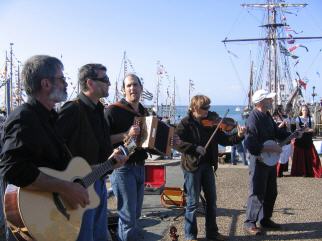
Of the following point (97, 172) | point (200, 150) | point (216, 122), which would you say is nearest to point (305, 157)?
point (216, 122)

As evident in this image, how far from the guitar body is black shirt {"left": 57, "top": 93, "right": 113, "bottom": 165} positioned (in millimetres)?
554

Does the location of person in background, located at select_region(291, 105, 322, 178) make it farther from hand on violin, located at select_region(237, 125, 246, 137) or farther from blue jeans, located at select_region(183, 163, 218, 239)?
blue jeans, located at select_region(183, 163, 218, 239)

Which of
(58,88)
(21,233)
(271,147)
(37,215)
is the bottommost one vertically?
(21,233)

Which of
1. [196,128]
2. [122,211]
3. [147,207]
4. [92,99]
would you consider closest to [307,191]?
[147,207]

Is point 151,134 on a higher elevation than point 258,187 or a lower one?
higher

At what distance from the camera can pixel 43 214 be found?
279 cm

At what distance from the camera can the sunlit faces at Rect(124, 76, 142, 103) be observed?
4.68 metres

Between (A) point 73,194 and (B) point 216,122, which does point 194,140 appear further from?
(A) point 73,194

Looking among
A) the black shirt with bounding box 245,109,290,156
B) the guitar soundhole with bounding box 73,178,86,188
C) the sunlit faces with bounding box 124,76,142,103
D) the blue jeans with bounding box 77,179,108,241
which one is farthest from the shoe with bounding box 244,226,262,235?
the guitar soundhole with bounding box 73,178,86,188

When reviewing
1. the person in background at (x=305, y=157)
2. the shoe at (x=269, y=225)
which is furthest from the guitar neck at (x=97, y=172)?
the person in background at (x=305, y=157)

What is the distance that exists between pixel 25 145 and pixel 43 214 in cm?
46

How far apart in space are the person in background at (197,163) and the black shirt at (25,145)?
2710 millimetres

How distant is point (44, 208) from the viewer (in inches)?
110

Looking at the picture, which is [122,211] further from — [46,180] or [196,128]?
[46,180]
